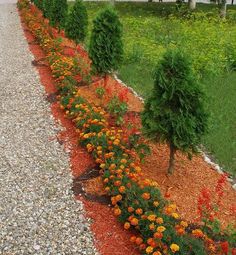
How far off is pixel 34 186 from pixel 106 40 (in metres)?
4.67

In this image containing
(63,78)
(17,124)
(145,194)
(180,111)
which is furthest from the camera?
(63,78)

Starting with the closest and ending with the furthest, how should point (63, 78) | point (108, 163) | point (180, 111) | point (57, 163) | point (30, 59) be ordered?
point (180, 111) → point (108, 163) → point (57, 163) → point (63, 78) → point (30, 59)

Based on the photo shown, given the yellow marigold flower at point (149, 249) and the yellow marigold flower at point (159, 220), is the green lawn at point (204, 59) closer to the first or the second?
the yellow marigold flower at point (159, 220)

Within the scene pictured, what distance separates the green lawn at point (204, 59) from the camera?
8594 mm

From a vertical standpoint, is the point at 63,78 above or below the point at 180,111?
below

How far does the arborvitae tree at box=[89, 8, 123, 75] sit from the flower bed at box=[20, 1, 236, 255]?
0.96m

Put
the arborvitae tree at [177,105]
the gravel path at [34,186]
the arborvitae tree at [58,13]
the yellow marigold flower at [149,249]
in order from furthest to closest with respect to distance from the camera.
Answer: the arborvitae tree at [58,13] < the arborvitae tree at [177,105] < the gravel path at [34,186] < the yellow marigold flower at [149,249]

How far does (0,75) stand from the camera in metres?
13.1

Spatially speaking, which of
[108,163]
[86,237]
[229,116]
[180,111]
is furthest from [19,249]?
[229,116]

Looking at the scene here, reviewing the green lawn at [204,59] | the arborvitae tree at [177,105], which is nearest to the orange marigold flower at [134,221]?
the arborvitae tree at [177,105]

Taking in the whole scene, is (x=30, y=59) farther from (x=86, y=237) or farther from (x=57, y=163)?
(x=86, y=237)

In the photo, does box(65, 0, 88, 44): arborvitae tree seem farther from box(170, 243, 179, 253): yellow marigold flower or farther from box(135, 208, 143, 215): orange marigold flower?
box(170, 243, 179, 253): yellow marigold flower

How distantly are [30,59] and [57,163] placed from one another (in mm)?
7958

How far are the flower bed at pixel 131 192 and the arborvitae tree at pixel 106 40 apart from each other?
3.15 feet
